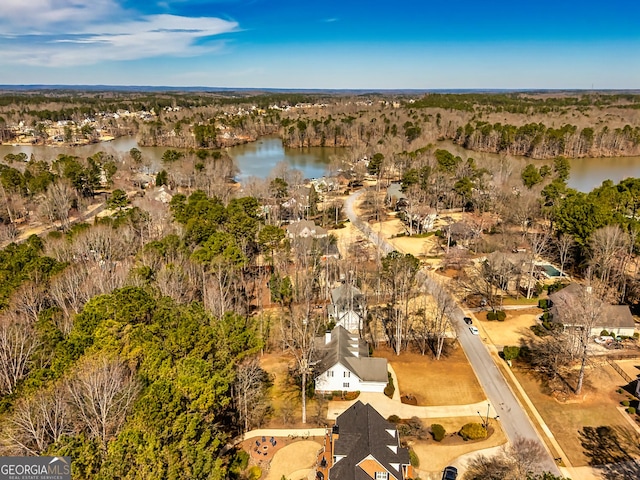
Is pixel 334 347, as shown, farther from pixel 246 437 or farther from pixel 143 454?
pixel 143 454

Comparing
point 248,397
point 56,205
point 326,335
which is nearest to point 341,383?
point 326,335

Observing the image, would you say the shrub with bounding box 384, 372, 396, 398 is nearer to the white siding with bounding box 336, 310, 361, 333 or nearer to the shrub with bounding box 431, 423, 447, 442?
the shrub with bounding box 431, 423, 447, 442

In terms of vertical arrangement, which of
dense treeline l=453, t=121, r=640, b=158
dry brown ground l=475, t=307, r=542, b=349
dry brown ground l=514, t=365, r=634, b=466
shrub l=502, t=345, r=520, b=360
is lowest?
dry brown ground l=514, t=365, r=634, b=466

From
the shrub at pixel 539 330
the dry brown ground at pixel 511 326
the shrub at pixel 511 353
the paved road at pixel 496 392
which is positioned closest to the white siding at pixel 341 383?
the paved road at pixel 496 392

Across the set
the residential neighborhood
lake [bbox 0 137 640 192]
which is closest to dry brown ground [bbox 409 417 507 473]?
the residential neighborhood

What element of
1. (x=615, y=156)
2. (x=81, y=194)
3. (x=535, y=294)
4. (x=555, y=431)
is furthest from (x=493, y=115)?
(x=555, y=431)

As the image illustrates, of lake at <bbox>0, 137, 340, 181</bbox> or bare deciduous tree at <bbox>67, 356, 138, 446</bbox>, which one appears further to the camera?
lake at <bbox>0, 137, 340, 181</bbox>
